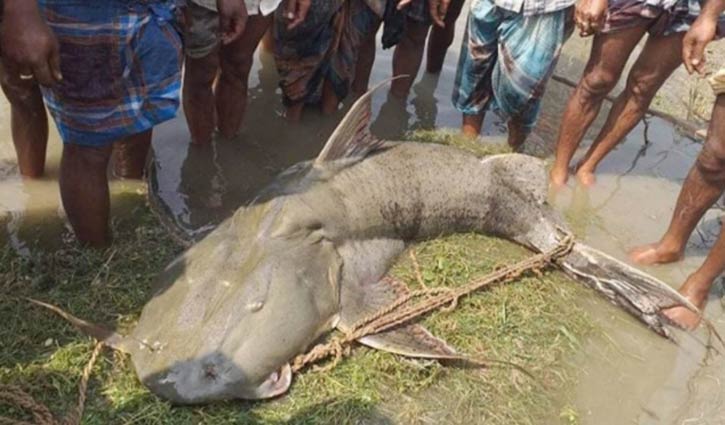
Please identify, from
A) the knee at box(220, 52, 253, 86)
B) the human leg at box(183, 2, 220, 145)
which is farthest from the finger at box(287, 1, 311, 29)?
the human leg at box(183, 2, 220, 145)

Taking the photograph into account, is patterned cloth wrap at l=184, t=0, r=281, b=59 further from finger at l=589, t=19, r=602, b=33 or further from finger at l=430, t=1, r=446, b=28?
finger at l=589, t=19, r=602, b=33

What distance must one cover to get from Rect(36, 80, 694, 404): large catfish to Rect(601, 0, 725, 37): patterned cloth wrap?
36.5 inches

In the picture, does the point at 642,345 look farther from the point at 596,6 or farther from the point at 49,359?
the point at 49,359

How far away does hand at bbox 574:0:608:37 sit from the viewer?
153 inches

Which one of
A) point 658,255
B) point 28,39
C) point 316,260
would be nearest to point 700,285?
point 658,255

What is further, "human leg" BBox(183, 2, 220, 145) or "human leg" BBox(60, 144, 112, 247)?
"human leg" BBox(183, 2, 220, 145)

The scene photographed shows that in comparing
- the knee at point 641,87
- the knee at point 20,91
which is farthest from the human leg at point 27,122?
the knee at point 641,87

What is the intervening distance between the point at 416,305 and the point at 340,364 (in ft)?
1.55

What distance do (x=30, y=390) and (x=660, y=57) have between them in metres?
3.64

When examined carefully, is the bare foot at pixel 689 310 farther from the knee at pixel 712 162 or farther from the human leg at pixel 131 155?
the human leg at pixel 131 155

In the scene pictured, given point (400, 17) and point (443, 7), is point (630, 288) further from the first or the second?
point (400, 17)

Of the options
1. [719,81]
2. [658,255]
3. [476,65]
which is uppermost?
[719,81]

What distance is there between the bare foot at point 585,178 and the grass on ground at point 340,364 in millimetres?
1176

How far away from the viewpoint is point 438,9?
15.3 feet
